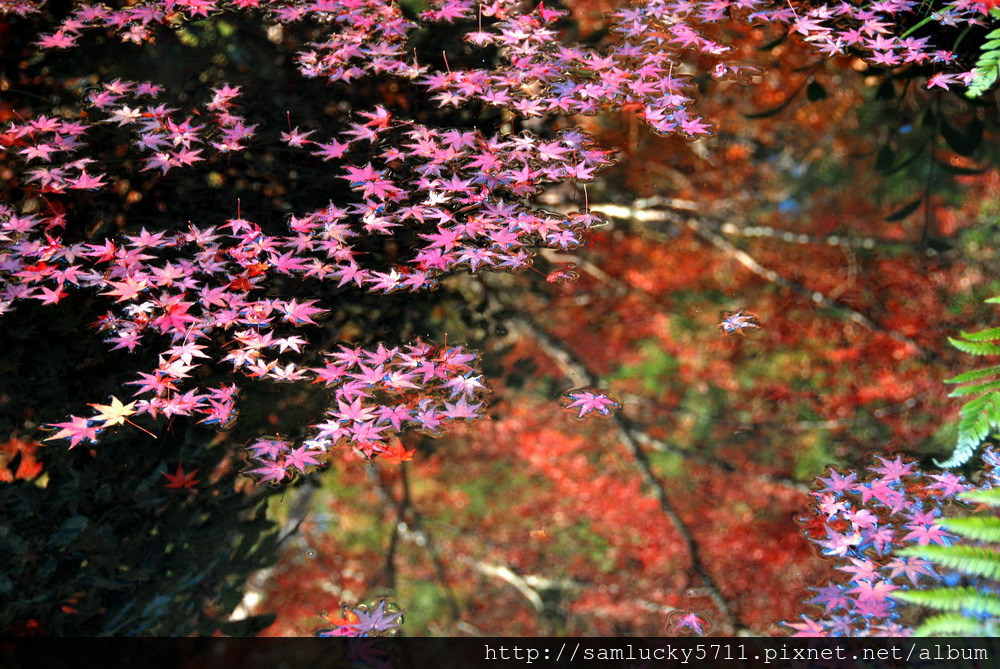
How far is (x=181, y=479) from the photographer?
1995mm

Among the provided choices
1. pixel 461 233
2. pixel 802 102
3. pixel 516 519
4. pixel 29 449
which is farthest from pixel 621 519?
pixel 802 102

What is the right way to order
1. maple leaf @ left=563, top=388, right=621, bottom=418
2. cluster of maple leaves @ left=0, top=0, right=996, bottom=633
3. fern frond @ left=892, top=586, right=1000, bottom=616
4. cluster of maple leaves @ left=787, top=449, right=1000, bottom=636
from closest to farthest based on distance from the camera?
fern frond @ left=892, top=586, right=1000, bottom=616 → cluster of maple leaves @ left=787, top=449, right=1000, bottom=636 → cluster of maple leaves @ left=0, top=0, right=996, bottom=633 → maple leaf @ left=563, top=388, right=621, bottom=418

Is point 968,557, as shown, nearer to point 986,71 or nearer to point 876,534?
point 876,534

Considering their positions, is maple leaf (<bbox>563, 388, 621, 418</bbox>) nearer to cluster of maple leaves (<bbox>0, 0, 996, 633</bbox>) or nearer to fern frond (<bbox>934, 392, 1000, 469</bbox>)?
cluster of maple leaves (<bbox>0, 0, 996, 633</bbox>)

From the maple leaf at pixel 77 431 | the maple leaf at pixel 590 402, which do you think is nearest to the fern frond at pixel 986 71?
the maple leaf at pixel 590 402

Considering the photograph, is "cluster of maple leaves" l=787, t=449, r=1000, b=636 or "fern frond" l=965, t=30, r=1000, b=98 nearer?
"cluster of maple leaves" l=787, t=449, r=1000, b=636

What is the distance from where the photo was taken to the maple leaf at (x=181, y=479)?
1988mm

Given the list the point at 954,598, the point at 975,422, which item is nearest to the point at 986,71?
the point at 975,422

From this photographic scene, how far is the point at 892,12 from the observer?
323cm

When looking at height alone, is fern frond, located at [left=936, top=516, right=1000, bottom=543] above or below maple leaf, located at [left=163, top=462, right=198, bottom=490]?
above

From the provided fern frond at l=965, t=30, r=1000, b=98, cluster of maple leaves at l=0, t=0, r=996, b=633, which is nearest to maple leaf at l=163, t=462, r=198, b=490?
cluster of maple leaves at l=0, t=0, r=996, b=633

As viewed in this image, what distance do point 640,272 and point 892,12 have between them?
181cm

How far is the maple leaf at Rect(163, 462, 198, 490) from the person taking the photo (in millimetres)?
1988

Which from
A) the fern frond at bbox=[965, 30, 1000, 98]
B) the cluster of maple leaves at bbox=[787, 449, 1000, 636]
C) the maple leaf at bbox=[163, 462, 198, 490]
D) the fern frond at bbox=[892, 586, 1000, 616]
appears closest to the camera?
the fern frond at bbox=[892, 586, 1000, 616]
